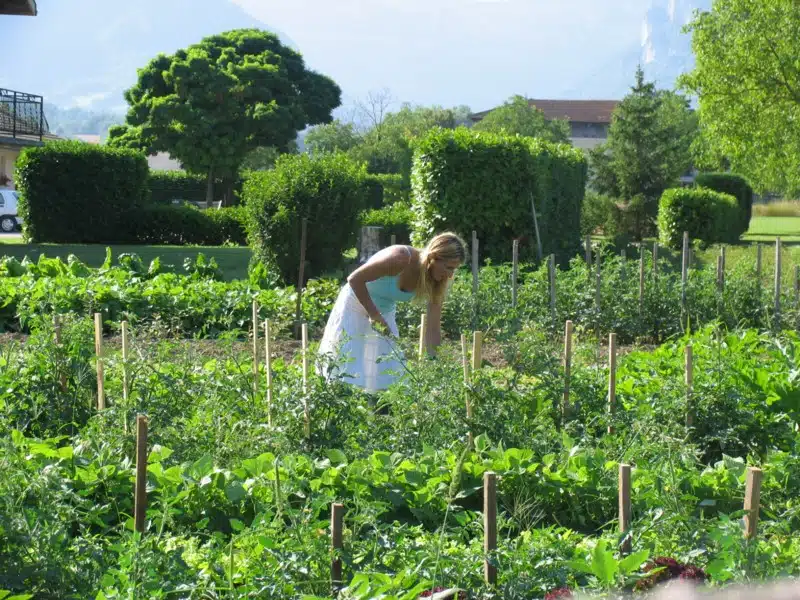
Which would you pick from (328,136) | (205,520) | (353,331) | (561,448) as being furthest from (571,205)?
(328,136)

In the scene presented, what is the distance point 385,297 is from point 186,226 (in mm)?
18379

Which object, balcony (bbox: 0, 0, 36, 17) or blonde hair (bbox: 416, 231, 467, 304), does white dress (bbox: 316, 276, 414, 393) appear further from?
balcony (bbox: 0, 0, 36, 17)

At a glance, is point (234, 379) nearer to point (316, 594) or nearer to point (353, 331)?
point (353, 331)

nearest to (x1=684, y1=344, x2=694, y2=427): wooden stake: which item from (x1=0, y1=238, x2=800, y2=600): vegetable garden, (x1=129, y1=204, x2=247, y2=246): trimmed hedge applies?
(x1=0, y1=238, x2=800, y2=600): vegetable garden

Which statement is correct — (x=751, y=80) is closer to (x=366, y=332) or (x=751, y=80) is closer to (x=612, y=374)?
(x=366, y=332)

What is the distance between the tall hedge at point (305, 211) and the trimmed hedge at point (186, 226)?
9.95 metres

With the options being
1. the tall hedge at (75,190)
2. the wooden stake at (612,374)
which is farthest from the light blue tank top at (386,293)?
the tall hedge at (75,190)

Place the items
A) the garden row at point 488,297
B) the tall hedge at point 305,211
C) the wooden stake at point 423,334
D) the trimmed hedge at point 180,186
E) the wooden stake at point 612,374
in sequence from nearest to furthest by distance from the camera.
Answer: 1. the wooden stake at point 612,374
2. the wooden stake at point 423,334
3. the garden row at point 488,297
4. the tall hedge at point 305,211
5. the trimmed hedge at point 180,186

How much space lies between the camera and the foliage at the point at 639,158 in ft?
110

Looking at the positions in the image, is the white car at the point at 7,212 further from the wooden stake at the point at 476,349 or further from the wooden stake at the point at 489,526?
the wooden stake at the point at 489,526

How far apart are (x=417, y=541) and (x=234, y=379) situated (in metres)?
2.09

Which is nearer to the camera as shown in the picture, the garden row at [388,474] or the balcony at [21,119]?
the garden row at [388,474]

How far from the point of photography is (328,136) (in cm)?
5353

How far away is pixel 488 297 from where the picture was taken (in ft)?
31.2
